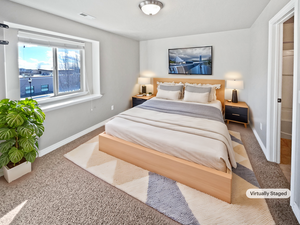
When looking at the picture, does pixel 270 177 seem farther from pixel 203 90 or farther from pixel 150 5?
pixel 150 5

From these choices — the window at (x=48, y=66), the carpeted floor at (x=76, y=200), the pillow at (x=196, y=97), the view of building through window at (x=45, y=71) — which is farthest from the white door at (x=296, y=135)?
the view of building through window at (x=45, y=71)

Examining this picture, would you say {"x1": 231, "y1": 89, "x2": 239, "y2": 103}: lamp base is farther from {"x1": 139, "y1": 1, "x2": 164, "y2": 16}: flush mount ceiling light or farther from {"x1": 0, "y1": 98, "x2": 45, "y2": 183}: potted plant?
{"x1": 0, "y1": 98, "x2": 45, "y2": 183}: potted plant

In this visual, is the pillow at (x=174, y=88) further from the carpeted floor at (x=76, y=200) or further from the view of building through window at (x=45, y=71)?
the carpeted floor at (x=76, y=200)

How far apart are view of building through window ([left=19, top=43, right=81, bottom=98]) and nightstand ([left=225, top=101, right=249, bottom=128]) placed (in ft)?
11.9

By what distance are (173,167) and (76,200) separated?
1.16m

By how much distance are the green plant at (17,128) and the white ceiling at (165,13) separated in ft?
4.88

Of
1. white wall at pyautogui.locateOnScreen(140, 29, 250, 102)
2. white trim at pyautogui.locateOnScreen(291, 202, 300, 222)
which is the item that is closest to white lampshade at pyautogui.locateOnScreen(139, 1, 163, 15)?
white wall at pyautogui.locateOnScreen(140, 29, 250, 102)

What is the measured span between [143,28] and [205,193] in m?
3.43

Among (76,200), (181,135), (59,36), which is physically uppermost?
(59,36)

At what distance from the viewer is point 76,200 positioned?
1762 mm

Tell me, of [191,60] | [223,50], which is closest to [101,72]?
[191,60]

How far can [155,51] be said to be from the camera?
4996 mm

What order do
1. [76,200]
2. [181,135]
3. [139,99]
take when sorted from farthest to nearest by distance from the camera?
[139,99] → [181,135] → [76,200]

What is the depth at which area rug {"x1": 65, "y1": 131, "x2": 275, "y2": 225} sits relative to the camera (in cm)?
154
